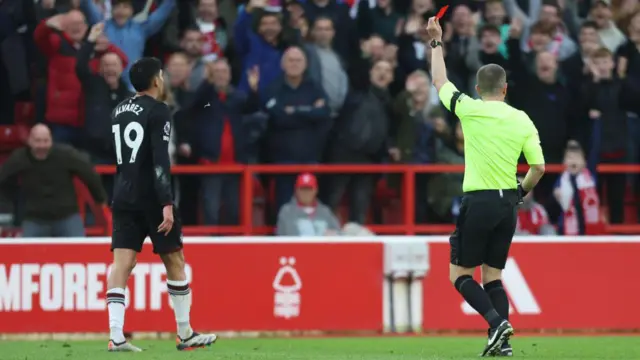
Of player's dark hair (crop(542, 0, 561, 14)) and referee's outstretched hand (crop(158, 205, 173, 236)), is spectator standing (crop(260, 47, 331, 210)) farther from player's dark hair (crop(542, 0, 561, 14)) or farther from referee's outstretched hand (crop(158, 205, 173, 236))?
referee's outstretched hand (crop(158, 205, 173, 236))

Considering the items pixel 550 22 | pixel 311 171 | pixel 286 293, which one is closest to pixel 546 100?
pixel 550 22

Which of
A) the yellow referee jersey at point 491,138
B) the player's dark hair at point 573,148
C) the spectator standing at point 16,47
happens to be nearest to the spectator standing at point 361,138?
the player's dark hair at point 573,148

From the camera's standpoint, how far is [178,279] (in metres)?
10.7

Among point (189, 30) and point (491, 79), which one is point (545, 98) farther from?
point (491, 79)

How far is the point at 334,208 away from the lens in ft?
53.1

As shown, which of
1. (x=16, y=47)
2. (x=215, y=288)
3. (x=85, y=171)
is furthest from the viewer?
(x=16, y=47)

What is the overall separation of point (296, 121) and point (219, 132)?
80 centimetres

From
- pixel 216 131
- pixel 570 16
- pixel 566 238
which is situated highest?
pixel 570 16

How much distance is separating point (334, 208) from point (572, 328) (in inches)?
128

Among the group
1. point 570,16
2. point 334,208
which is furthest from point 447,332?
point 570,16

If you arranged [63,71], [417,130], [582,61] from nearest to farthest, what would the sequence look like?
[63,71]
[417,130]
[582,61]

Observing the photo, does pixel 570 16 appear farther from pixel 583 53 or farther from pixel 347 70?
pixel 347 70

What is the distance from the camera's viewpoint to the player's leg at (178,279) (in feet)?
34.4

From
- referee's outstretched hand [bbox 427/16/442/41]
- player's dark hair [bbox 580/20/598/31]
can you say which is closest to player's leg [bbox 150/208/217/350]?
referee's outstretched hand [bbox 427/16/442/41]
